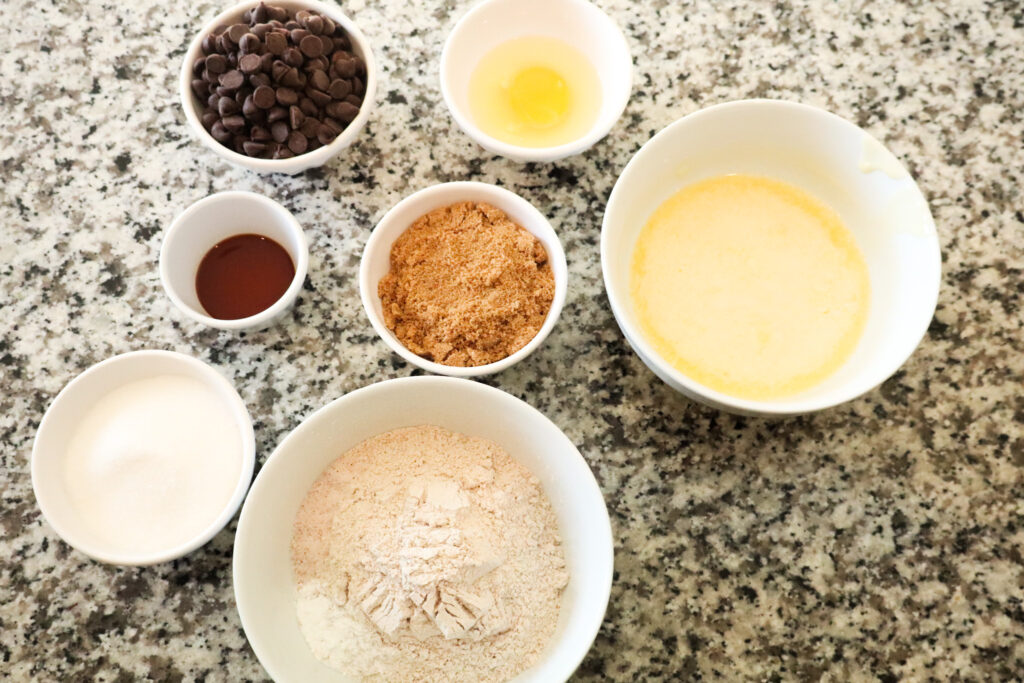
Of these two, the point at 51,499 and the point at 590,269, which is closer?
the point at 51,499

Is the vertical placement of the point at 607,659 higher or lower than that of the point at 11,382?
lower

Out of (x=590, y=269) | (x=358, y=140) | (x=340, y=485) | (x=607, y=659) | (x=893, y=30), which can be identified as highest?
(x=893, y=30)

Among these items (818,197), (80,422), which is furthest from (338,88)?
(818,197)

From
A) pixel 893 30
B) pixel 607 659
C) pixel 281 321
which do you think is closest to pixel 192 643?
pixel 281 321

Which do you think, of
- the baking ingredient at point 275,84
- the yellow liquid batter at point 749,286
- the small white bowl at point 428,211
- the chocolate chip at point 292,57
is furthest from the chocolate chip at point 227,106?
the yellow liquid batter at point 749,286

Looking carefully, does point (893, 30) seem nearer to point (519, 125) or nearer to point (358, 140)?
point (519, 125)

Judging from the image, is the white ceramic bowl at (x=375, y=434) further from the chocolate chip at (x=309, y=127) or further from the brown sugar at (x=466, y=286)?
the chocolate chip at (x=309, y=127)

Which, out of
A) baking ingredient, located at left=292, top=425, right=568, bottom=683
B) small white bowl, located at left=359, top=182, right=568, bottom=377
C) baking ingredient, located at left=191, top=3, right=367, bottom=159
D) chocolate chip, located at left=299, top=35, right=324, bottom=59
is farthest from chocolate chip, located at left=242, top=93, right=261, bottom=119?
baking ingredient, located at left=292, top=425, right=568, bottom=683
